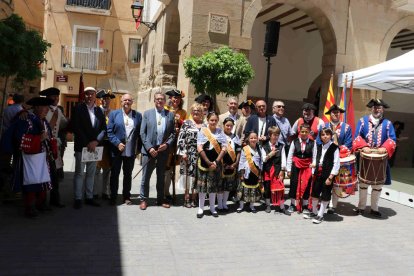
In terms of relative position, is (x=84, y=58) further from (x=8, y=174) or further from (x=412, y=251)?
(x=412, y=251)

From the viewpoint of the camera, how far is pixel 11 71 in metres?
5.37

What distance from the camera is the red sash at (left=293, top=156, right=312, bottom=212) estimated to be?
5902mm

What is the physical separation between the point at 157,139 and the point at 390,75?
5202mm

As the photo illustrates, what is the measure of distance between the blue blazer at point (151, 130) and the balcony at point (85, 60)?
16.5 metres

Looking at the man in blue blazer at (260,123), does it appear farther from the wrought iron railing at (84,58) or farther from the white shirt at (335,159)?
the wrought iron railing at (84,58)

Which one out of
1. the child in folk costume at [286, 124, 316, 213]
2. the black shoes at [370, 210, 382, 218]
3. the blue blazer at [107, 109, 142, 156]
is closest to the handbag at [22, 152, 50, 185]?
the blue blazer at [107, 109, 142, 156]

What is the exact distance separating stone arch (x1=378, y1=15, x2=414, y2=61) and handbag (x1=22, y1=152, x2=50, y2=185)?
913cm

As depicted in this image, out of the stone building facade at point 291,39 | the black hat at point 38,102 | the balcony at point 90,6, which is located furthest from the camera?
the balcony at point 90,6

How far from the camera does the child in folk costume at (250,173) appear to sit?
233 inches

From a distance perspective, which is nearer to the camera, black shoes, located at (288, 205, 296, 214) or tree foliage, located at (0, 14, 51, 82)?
tree foliage, located at (0, 14, 51, 82)

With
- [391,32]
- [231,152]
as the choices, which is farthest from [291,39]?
[231,152]

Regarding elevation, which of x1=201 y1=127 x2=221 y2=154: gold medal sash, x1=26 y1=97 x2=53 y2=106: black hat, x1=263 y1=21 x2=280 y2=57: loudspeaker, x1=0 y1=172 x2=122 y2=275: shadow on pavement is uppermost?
x1=263 y1=21 x2=280 y2=57: loudspeaker

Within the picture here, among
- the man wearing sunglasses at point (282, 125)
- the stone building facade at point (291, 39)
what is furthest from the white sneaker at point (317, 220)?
the stone building facade at point (291, 39)

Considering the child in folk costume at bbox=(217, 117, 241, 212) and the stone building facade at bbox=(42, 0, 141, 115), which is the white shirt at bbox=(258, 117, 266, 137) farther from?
the stone building facade at bbox=(42, 0, 141, 115)
